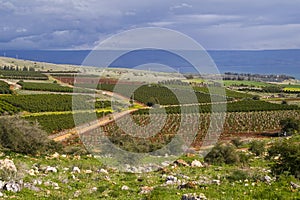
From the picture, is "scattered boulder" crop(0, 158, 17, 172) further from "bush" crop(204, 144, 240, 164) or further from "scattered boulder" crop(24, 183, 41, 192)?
"bush" crop(204, 144, 240, 164)

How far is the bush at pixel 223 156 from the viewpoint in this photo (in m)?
22.9

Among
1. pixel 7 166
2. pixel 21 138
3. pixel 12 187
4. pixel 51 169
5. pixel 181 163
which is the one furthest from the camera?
pixel 21 138

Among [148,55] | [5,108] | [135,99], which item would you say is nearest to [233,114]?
[135,99]

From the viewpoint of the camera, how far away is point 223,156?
75.9 ft

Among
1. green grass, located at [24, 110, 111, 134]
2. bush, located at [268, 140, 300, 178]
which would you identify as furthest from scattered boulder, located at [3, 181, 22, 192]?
green grass, located at [24, 110, 111, 134]

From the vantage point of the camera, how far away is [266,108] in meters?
68.4

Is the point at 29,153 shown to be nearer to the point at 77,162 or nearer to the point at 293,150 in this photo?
the point at 77,162

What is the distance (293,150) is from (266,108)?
2107 inches

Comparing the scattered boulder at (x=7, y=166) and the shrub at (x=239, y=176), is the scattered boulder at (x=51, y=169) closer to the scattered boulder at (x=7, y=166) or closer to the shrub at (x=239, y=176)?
the scattered boulder at (x=7, y=166)

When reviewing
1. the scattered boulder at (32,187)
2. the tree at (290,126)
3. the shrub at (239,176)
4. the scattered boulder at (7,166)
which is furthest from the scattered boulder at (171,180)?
the tree at (290,126)

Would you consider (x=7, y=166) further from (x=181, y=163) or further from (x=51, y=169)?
(x=181, y=163)

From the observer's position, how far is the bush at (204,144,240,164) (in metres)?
22.9

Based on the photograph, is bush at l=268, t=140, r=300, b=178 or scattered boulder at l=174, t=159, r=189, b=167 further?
scattered boulder at l=174, t=159, r=189, b=167

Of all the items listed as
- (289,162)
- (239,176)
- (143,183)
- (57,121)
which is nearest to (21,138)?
(143,183)
